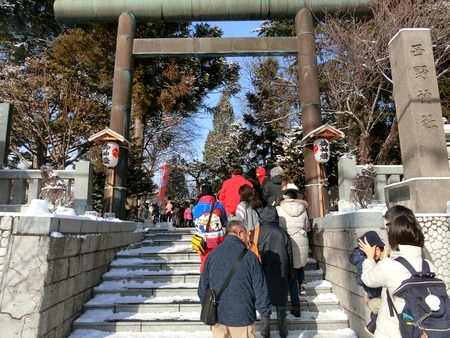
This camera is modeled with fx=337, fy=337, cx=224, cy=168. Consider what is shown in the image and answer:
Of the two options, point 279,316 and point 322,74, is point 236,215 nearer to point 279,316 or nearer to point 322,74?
point 279,316

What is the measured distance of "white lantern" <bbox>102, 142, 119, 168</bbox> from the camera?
26.4 ft

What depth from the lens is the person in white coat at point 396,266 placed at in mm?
2064

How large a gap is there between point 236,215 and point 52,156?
1245 cm

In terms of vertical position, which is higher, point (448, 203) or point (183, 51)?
point (183, 51)

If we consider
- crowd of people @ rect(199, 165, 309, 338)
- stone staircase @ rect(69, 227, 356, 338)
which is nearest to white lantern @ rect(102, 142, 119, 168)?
stone staircase @ rect(69, 227, 356, 338)

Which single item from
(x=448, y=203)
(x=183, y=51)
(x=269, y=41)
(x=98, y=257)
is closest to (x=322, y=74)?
(x=269, y=41)

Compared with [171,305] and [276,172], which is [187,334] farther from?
[276,172]

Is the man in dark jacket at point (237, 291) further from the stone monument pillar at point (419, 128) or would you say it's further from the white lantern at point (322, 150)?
the white lantern at point (322, 150)

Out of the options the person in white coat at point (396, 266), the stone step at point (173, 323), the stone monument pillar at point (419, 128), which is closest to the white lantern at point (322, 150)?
the stone monument pillar at point (419, 128)

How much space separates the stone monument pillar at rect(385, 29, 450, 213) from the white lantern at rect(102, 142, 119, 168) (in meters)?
5.97

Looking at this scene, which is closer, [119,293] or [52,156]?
[119,293]

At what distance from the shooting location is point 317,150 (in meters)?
7.79

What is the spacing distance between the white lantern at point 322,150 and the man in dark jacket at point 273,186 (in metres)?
1.89

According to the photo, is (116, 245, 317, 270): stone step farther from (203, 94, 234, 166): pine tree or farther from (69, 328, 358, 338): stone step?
(203, 94, 234, 166): pine tree
